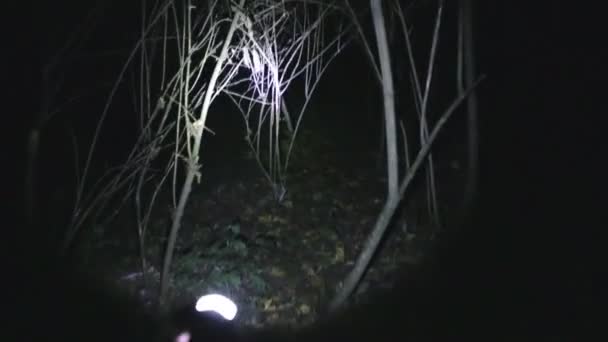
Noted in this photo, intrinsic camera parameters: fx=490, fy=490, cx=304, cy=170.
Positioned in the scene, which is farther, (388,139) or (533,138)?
(533,138)

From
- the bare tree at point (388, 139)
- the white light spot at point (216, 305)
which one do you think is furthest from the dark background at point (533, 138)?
the white light spot at point (216, 305)

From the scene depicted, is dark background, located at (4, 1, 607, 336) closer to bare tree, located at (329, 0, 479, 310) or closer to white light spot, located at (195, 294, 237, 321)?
bare tree, located at (329, 0, 479, 310)

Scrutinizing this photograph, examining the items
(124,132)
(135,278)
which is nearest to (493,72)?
(124,132)

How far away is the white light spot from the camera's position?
135 inches

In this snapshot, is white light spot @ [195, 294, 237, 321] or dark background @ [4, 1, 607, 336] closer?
white light spot @ [195, 294, 237, 321]

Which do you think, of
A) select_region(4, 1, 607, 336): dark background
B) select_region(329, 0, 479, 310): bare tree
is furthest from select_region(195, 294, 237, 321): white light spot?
select_region(4, 1, 607, 336): dark background

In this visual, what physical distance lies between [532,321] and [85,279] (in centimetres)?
371

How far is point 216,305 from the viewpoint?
3461 millimetres

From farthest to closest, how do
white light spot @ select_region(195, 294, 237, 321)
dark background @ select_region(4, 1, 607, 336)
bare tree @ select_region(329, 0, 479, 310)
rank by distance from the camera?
dark background @ select_region(4, 1, 607, 336) < white light spot @ select_region(195, 294, 237, 321) < bare tree @ select_region(329, 0, 479, 310)

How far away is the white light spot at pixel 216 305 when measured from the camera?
11.2 ft

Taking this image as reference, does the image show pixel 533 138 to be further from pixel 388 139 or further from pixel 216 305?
pixel 216 305

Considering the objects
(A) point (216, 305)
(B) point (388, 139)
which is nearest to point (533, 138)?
(B) point (388, 139)

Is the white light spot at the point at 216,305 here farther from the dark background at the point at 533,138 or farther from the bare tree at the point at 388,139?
the dark background at the point at 533,138

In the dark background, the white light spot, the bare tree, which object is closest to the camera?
the bare tree
